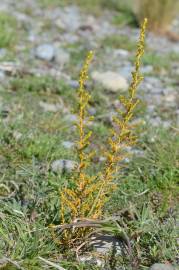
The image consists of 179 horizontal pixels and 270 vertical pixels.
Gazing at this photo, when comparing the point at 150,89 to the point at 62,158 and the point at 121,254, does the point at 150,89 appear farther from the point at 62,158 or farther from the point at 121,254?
the point at 121,254

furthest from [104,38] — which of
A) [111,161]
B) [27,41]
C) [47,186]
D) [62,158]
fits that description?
[111,161]

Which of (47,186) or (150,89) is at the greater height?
(150,89)

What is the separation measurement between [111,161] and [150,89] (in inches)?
114

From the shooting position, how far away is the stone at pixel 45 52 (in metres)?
5.83

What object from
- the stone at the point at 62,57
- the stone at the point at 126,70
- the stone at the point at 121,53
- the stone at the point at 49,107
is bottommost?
the stone at the point at 49,107

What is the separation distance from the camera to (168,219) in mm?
3035

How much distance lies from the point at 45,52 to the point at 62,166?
259 centimetres

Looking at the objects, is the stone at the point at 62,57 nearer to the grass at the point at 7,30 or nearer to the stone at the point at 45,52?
the stone at the point at 45,52

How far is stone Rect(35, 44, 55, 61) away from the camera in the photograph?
5.83 m

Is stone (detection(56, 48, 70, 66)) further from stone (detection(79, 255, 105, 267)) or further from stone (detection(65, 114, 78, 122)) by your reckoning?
stone (detection(79, 255, 105, 267))

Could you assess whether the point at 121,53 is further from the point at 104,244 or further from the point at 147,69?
the point at 104,244

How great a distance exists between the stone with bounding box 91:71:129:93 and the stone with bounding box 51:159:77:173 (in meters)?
1.74

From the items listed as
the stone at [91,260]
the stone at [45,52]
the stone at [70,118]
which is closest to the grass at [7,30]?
the stone at [45,52]

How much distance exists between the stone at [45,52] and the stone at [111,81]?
66 centimetres
